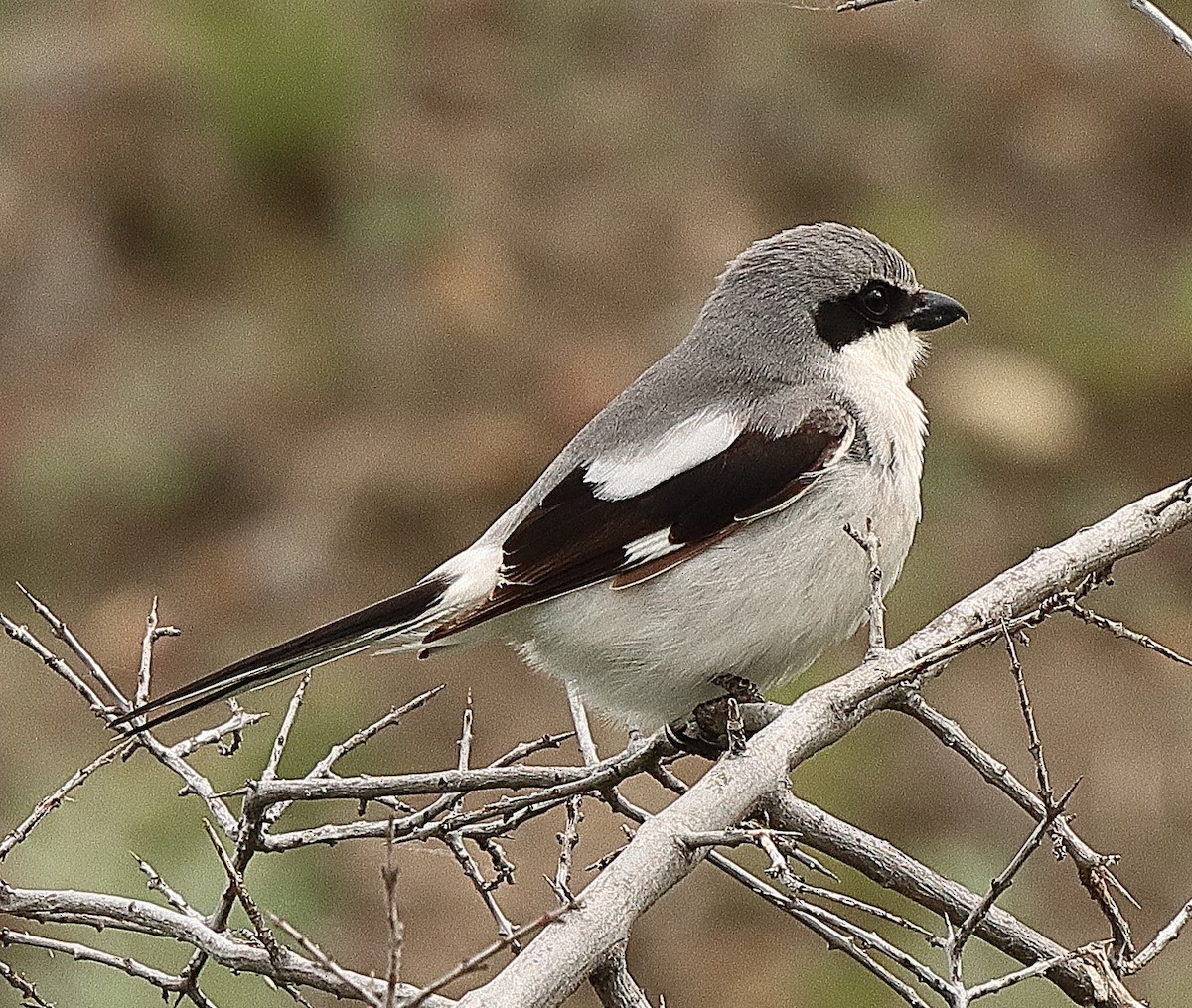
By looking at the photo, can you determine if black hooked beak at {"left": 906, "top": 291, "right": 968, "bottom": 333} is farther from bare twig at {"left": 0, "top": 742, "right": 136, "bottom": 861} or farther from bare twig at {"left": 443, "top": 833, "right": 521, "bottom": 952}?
bare twig at {"left": 0, "top": 742, "right": 136, "bottom": 861}

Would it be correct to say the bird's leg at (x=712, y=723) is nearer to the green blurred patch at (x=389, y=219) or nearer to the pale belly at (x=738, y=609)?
the pale belly at (x=738, y=609)

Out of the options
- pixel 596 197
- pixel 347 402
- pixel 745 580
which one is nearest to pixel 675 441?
pixel 745 580

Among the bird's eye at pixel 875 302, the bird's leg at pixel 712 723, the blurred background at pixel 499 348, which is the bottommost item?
the bird's leg at pixel 712 723

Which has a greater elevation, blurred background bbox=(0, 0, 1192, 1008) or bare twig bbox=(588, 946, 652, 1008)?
blurred background bbox=(0, 0, 1192, 1008)

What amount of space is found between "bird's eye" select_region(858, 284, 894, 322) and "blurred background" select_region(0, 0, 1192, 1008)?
184 cm

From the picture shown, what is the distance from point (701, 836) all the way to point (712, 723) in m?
1.00

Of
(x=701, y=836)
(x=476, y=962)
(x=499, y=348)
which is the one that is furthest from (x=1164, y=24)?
(x=499, y=348)

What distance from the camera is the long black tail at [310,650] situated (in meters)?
2.72

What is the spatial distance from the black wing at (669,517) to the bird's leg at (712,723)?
0.24m

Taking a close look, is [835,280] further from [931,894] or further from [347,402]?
[347,402]

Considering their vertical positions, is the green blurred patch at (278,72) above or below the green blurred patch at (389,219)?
above

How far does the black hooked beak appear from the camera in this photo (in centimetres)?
353

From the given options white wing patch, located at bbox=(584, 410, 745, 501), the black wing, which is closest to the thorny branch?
the black wing

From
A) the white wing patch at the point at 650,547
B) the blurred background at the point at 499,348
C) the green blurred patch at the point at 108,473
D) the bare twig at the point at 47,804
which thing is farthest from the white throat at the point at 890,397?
the green blurred patch at the point at 108,473
